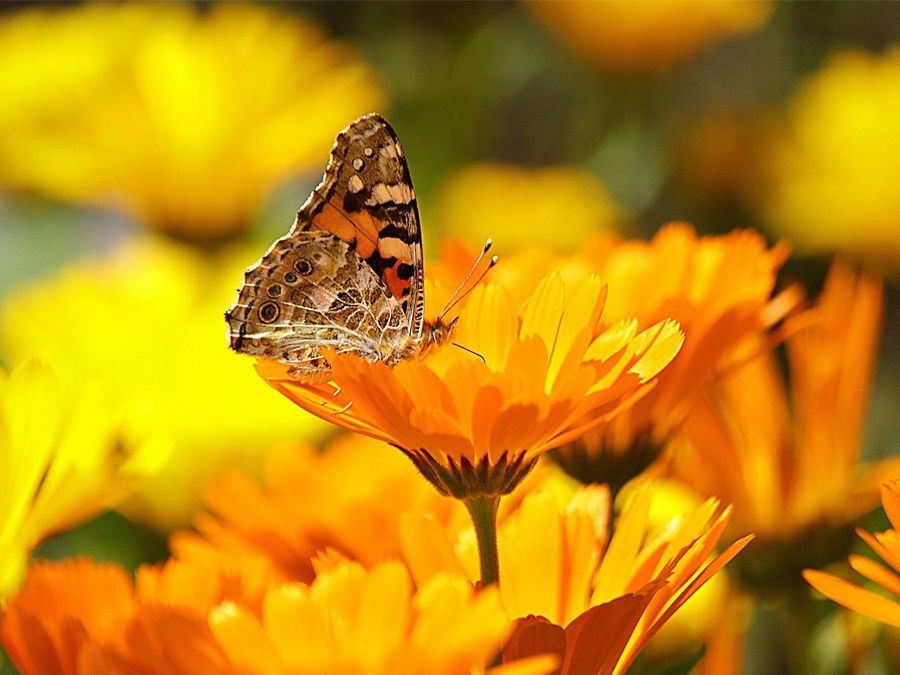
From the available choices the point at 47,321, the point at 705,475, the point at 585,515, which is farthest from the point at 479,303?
the point at 47,321

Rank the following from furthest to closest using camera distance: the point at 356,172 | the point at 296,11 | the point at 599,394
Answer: the point at 296,11, the point at 356,172, the point at 599,394

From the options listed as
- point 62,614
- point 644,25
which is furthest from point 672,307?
point 644,25

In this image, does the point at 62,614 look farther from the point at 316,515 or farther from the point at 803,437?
the point at 803,437

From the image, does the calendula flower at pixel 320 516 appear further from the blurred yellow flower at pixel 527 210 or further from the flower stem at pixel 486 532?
the blurred yellow flower at pixel 527 210

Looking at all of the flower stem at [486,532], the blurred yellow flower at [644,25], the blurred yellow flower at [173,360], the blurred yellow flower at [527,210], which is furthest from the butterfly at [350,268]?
the blurred yellow flower at [644,25]

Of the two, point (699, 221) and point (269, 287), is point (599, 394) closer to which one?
point (269, 287)

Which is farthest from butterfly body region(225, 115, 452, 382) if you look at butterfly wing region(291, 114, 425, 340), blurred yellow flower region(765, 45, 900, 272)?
blurred yellow flower region(765, 45, 900, 272)
